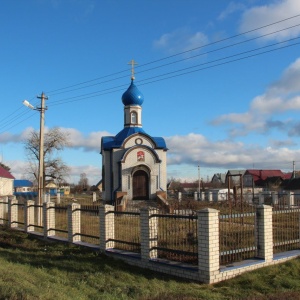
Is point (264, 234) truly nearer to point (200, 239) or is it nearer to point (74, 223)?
point (200, 239)

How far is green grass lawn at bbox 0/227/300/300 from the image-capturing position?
5.81m

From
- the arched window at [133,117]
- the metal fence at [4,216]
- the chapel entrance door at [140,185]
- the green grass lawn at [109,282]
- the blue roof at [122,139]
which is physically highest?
the arched window at [133,117]

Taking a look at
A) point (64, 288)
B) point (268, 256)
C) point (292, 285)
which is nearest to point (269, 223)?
point (268, 256)

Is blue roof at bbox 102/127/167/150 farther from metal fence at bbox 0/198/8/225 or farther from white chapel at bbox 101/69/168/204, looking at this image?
metal fence at bbox 0/198/8/225

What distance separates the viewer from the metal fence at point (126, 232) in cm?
946

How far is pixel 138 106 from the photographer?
2572 cm

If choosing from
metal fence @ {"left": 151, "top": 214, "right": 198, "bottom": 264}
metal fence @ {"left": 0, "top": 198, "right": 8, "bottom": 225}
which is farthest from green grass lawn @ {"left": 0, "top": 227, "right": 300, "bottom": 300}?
metal fence @ {"left": 0, "top": 198, "right": 8, "bottom": 225}

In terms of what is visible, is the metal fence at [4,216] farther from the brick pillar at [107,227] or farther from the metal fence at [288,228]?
the metal fence at [288,228]

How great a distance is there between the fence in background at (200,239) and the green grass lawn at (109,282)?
238 millimetres

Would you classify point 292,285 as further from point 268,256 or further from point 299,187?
point 299,187

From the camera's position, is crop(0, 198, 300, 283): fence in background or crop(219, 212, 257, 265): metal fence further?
crop(219, 212, 257, 265): metal fence

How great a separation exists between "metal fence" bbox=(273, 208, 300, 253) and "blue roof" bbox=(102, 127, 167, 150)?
1562 cm

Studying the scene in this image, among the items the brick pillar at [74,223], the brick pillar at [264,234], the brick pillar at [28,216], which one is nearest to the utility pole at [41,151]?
the brick pillar at [28,216]

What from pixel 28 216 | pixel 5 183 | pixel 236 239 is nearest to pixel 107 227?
pixel 236 239
